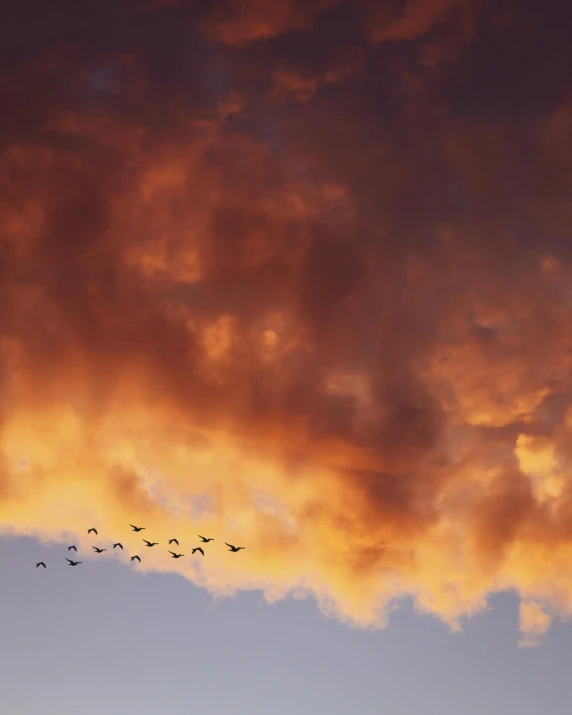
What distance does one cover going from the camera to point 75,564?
19025 cm

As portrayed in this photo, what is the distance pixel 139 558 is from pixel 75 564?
1643 centimetres

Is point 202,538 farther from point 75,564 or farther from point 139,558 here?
point 75,564

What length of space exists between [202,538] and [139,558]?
18.6 m

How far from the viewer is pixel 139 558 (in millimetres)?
191375

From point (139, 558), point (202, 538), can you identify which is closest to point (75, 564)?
point (139, 558)

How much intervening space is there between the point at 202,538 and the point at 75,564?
112ft

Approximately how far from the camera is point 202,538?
187m
